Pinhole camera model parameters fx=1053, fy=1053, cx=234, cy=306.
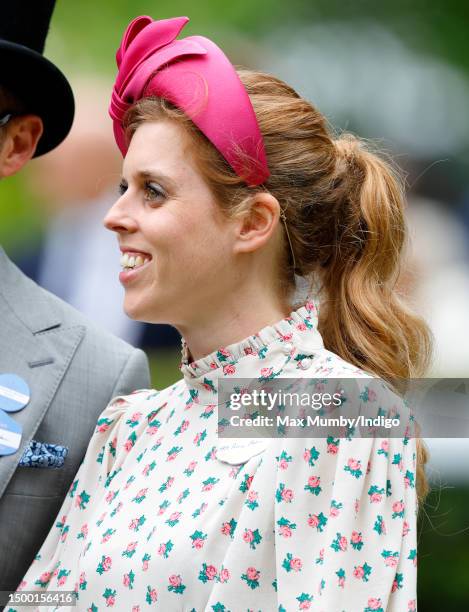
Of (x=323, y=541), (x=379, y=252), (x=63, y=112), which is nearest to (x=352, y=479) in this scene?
(x=323, y=541)

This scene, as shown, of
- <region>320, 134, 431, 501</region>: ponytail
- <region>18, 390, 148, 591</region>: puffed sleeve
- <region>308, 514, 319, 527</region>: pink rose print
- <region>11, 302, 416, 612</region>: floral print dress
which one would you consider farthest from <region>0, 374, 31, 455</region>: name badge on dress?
<region>308, 514, 319, 527</region>: pink rose print

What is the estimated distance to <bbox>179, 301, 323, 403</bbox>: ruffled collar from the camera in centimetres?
194

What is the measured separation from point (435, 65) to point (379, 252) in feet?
5.76

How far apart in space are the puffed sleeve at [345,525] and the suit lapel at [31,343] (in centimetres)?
76

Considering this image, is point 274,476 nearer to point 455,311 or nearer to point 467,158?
point 455,311

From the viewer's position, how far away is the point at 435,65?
365 cm

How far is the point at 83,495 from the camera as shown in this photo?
2.16 m

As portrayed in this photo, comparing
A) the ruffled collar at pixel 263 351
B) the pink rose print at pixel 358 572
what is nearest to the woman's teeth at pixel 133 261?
the ruffled collar at pixel 263 351

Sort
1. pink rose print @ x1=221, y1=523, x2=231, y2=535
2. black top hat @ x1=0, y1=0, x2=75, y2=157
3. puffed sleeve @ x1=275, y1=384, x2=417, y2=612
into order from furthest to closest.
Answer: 1. black top hat @ x1=0, y1=0, x2=75, y2=157
2. pink rose print @ x1=221, y1=523, x2=231, y2=535
3. puffed sleeve @ x1=275, y1=384, x2=417, y2=612

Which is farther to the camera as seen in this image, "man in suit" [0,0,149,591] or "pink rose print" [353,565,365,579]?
"man in suit" [0,0,149,591]

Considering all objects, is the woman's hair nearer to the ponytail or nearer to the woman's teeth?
the ponytail

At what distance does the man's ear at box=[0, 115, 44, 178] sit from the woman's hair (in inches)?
21.9

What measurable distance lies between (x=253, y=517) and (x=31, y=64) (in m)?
1.28

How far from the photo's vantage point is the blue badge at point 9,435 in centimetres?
224
